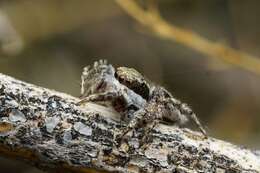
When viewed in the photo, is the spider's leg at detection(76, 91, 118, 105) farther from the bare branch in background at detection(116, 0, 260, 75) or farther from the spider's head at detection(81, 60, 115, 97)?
the bare branch in background at detection(116, 0, 260, 75)

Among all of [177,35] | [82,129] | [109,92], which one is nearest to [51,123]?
[82,129]

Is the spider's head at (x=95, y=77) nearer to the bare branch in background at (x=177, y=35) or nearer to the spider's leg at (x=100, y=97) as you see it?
the spider's leg at (x=100, y=97)

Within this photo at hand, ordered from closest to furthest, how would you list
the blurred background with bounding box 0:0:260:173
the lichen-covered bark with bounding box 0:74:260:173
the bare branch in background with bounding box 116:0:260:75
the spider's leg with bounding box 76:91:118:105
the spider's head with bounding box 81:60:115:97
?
the lichen-covered bark with bounding box 0:74:260:173 < the spider's leg with bounding box 76:91:118:105 < the spider's head with bounding box 81:60:115:97 < the bare branch in background with bounding box 116:0:260:75 < the blurred background with bounding box 0:0:260:173

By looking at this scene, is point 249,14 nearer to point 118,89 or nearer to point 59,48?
point 59,48

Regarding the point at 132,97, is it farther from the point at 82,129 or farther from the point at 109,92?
the point at 82,129

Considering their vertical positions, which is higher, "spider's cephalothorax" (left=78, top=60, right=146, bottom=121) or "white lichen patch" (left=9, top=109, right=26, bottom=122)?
"spider's cephalothorax" (left=78, top=60, right=146, bottom=121)

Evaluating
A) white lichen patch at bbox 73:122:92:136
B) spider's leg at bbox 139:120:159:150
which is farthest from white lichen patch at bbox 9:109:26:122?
spider's leg at bbox 139:120:159:150
